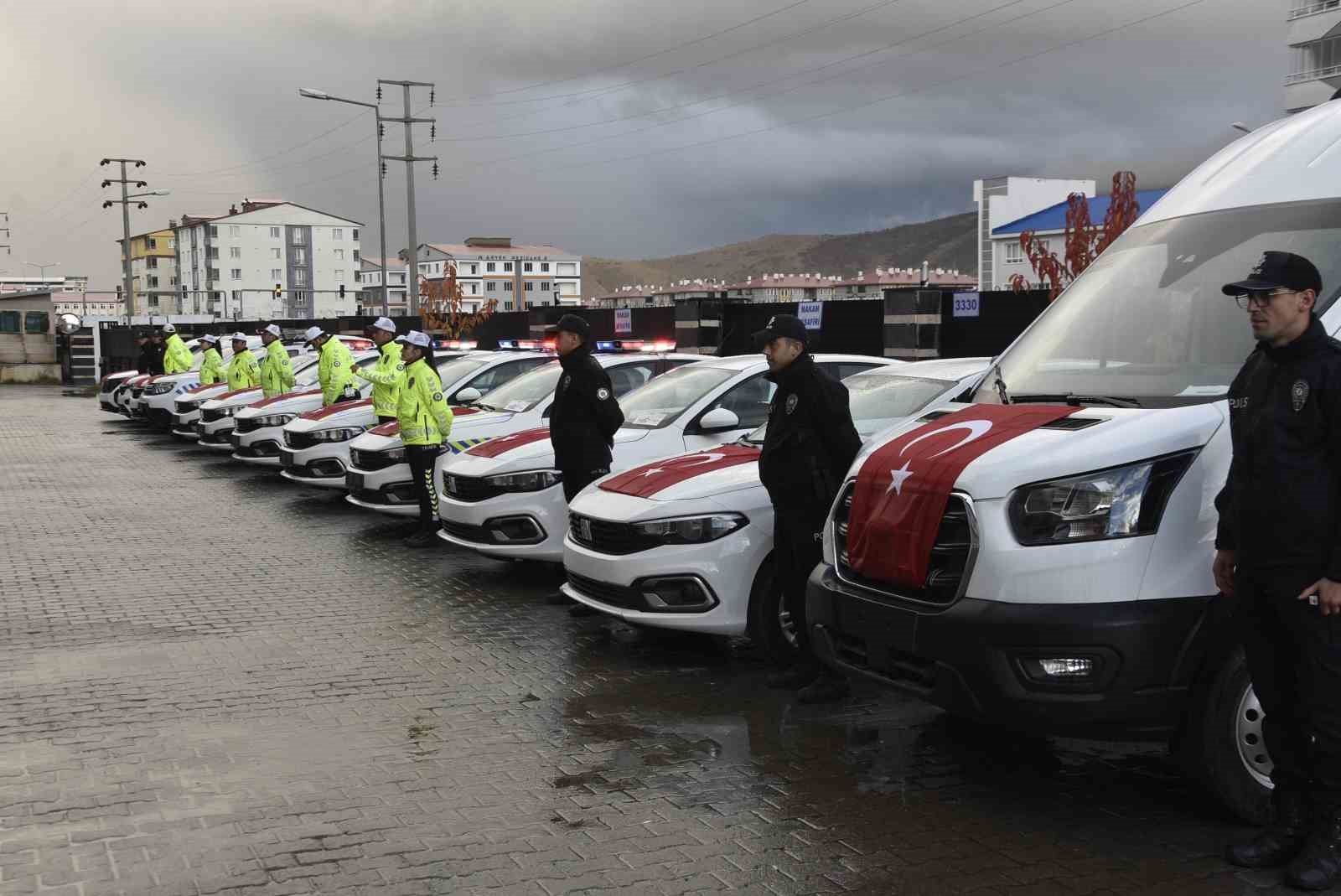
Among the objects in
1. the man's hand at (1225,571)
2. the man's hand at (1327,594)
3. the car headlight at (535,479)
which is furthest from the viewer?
the car headlight at (535,479)

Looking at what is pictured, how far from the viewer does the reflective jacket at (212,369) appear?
81.0 ft

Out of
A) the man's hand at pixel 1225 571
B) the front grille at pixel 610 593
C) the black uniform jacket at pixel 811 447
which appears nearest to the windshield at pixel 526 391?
the front grille at pixel 610 593

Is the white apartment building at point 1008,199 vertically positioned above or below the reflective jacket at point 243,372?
above

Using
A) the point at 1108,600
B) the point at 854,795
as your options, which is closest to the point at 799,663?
the point at 854,795

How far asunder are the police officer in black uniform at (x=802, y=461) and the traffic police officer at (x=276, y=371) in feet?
43.5

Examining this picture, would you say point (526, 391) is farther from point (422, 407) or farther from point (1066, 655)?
point (1066, 655)

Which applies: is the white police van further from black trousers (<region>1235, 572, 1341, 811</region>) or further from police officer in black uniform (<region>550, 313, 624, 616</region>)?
police officer in black uniform (<region>550, 313, 624, 616</region>)

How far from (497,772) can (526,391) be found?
7.47 metres

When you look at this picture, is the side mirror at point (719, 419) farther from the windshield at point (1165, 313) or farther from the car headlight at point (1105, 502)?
the car headlight at point (1105, 502)

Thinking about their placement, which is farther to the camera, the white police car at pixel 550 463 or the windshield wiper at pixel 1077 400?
the white police car at pixel 550 463

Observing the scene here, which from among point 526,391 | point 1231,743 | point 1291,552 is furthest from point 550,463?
point 1291,552

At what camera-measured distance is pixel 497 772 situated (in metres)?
5.71

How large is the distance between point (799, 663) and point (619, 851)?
2263 mm

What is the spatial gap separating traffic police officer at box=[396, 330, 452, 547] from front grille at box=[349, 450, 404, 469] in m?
0.52
